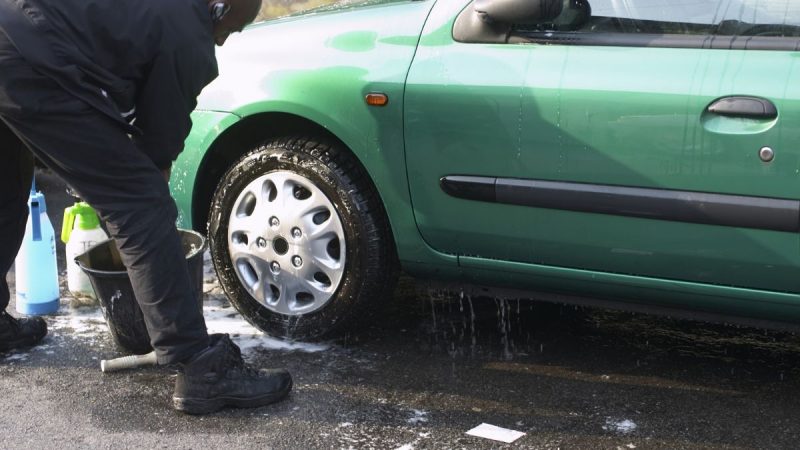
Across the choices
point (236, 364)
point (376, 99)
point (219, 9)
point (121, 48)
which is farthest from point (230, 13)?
point (236, 364)

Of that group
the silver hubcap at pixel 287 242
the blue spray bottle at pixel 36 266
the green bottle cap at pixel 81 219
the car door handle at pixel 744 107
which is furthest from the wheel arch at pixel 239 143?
the car door handle at pixel 744 107

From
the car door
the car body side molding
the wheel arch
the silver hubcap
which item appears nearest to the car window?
the car door

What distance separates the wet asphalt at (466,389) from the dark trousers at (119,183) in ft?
1.05

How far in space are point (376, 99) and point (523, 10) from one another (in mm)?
573

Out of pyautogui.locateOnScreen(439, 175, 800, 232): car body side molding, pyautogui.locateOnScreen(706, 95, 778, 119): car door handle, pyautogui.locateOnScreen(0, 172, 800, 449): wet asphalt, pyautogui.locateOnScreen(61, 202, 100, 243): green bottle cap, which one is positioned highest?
pyautogui.locateOnScreen(706, 95, 778, 119): car door handle

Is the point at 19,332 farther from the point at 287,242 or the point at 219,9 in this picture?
the point at 219,9

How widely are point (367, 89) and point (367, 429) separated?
3.49 ft

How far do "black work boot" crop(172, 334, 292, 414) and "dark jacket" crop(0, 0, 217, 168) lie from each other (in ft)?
2.35

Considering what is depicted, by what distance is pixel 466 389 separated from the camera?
3.53 metres

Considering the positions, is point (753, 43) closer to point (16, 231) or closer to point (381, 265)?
point (381, 265)

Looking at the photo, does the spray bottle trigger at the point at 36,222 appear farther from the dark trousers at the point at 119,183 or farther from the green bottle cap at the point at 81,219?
the dark trousers at the point at 119,183

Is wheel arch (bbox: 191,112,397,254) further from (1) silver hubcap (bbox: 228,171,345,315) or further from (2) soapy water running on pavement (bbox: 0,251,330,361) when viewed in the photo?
(2) soapy water running on pavement (bbox: 0,251,330,361)

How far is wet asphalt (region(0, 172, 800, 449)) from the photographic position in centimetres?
318

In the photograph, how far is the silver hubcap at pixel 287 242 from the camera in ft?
12.2
